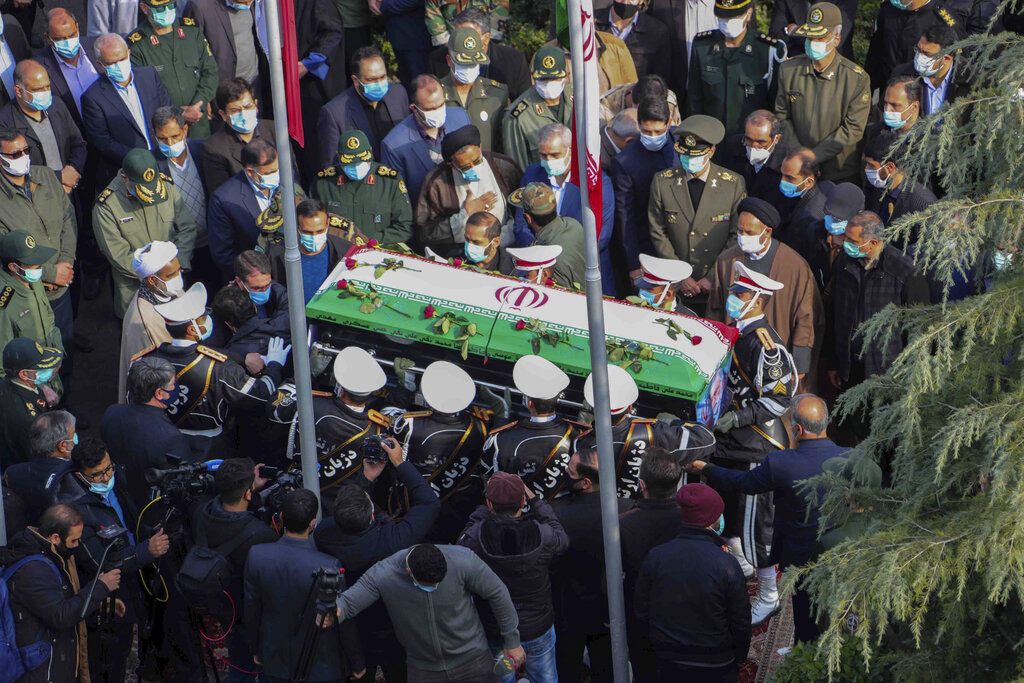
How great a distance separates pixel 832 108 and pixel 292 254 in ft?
15.5

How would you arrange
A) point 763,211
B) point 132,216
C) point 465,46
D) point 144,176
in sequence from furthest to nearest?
point 465,46
point 132,216
point 144,176
point 763,211

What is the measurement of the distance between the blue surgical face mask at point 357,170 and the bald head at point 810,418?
3.59 meters

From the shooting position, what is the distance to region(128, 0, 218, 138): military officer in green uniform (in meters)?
10.3

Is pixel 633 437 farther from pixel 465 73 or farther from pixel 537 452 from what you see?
pixel 465 73

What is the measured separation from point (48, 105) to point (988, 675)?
7.28m

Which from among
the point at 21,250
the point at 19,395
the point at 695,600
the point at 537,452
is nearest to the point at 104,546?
the point at 19,395

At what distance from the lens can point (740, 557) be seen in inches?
311

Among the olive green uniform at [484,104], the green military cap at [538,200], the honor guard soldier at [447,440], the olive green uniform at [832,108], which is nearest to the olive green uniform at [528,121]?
the olive green uniform at [484,104]

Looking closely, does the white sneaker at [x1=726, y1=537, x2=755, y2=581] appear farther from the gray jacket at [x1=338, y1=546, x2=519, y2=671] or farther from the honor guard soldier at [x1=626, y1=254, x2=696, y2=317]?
the gray jacket at [x1=338, y1=546, x2=519, y2=671]

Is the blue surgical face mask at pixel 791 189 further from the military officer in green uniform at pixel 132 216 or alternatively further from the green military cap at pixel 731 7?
the military officer in green uniform at pixel 132 216

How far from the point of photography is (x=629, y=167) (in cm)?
950

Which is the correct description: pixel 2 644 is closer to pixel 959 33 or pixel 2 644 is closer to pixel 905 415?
pixel 905 415

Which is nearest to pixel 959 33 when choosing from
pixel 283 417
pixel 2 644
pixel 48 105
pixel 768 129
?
pixel 768 129

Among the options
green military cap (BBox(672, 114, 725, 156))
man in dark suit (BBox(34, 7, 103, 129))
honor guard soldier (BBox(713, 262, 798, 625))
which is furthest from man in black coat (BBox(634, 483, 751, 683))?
man in dark suit (BBox(34, 7, 103, 129))
